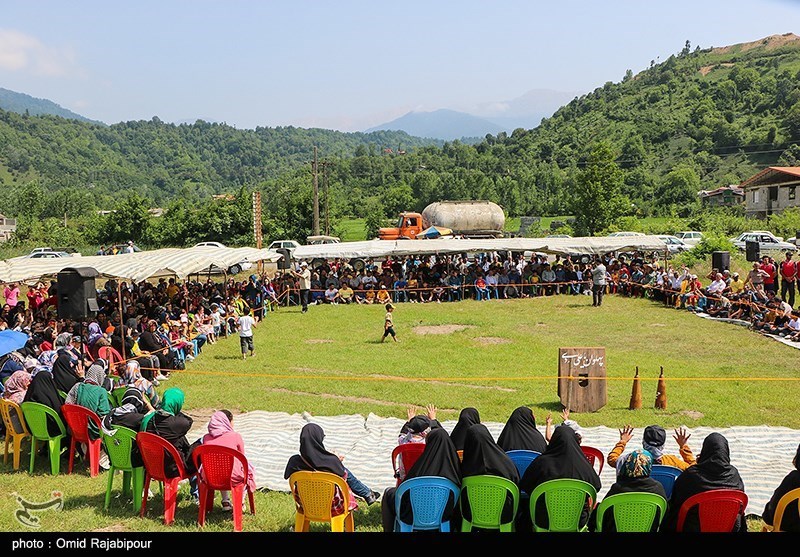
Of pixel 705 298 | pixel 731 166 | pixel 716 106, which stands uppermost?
pixel 716 106

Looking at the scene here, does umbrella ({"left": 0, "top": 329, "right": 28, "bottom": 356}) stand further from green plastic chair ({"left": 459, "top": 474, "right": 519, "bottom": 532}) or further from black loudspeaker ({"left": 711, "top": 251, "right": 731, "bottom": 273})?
black loudspeaker ({"left": 711, "top": 251, "right": 731, "bottom": 273})

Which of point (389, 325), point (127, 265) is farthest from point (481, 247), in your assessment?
point (127, 265)

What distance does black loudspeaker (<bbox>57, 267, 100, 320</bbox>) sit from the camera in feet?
49.9

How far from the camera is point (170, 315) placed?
55.9ft

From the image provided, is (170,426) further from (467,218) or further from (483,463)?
(467,218)

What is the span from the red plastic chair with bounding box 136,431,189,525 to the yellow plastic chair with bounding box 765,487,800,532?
16.2ft

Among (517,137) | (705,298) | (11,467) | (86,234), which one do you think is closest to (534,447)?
(11,467)

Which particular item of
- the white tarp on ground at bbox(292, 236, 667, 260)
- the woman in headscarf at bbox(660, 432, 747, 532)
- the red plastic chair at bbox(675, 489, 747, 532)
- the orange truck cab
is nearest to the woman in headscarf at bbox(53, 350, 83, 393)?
the woman in headscarf at bbox(660, 432, 747, 532)

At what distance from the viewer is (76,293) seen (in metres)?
15.5

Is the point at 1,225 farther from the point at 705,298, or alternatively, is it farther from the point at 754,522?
the point at 754,522

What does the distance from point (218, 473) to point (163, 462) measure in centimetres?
57

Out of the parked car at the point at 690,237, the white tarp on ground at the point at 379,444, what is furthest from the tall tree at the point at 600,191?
the white tarp on ground at the point at 379,444

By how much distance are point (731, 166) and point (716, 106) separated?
1610cm

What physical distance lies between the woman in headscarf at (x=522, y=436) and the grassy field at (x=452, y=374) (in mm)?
1434
